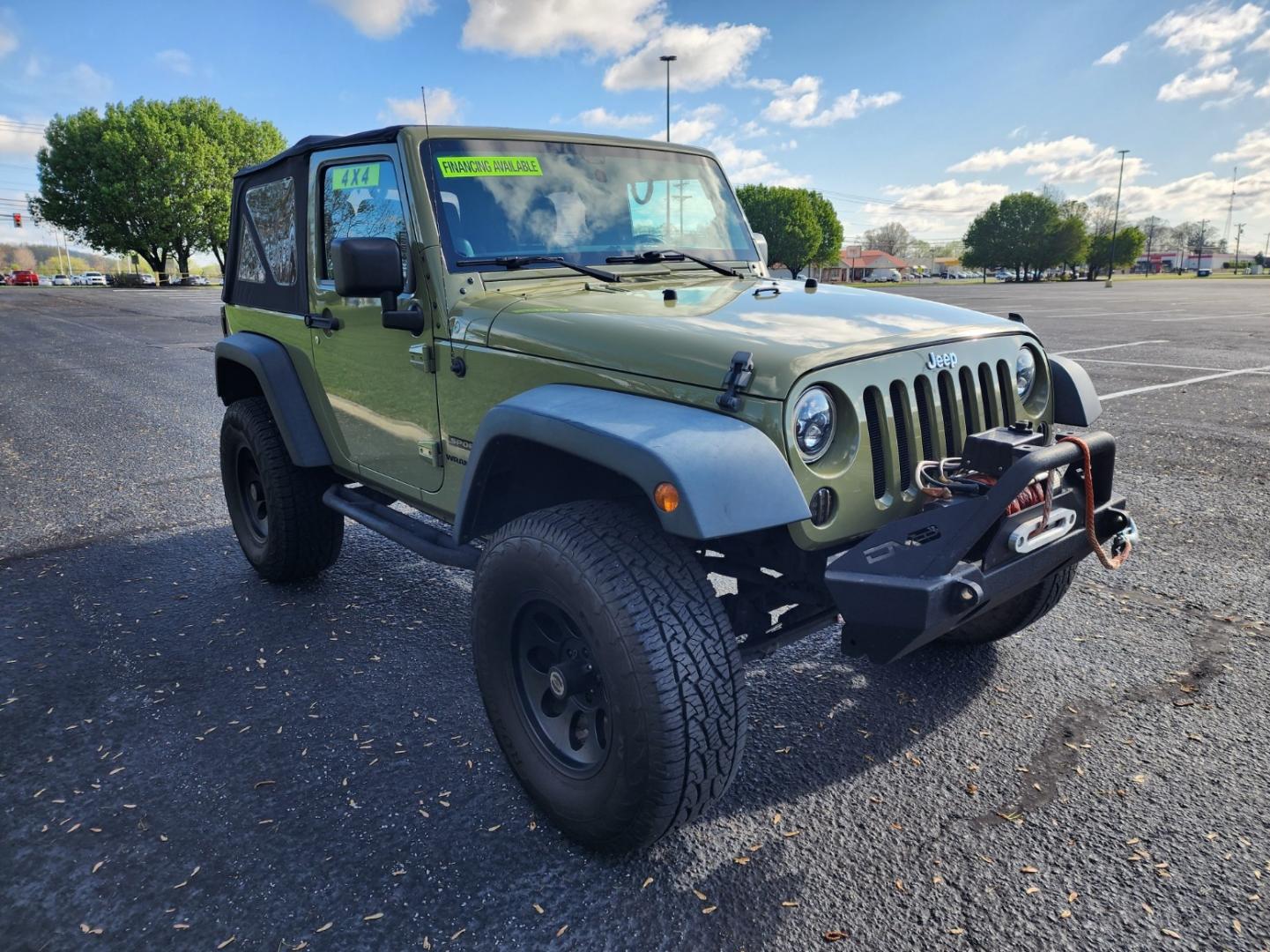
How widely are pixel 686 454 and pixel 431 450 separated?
144cm

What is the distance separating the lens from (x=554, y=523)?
89.7 inches

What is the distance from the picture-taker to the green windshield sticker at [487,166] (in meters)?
3.03

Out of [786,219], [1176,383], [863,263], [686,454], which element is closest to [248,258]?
[686,454]

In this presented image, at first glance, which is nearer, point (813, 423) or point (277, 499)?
point (813, 423)

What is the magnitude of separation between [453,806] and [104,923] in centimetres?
91

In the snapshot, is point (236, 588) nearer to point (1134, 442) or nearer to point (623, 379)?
point (623, 379)

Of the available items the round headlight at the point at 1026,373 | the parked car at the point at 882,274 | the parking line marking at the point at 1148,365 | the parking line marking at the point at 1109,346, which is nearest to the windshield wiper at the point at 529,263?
the round headlight at the point at 1026,373

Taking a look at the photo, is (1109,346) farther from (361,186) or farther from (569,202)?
(361,186)

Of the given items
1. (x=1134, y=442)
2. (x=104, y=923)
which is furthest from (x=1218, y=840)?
(x=1134, y=442)

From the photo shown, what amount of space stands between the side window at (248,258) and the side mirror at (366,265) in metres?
1.77

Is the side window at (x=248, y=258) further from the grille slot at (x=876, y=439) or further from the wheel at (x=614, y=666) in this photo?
the grille slot at (x=876, y=439)

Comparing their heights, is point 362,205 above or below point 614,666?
above

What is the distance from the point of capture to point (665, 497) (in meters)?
1.99

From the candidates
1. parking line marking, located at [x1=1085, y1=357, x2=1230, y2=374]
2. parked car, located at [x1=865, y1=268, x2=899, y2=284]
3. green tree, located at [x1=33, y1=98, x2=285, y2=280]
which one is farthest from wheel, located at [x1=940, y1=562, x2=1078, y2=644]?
parked car, located at [x1=865, y1=268, x2=899, y2=284]
